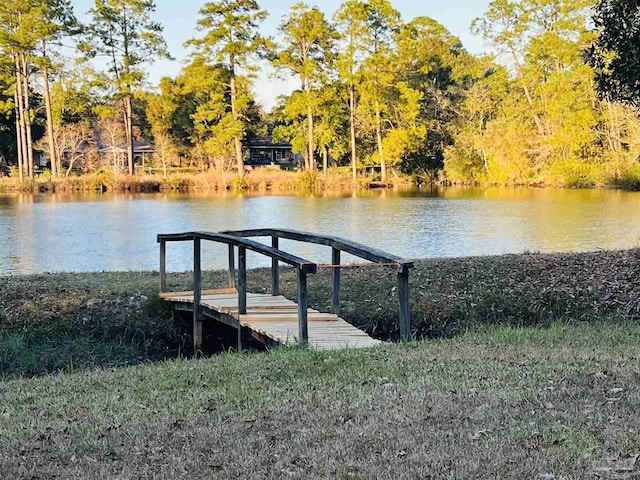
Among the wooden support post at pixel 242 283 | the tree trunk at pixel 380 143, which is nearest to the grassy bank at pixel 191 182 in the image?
the tree trunk at pixel 380 143

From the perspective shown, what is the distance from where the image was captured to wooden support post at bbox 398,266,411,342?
694 cm

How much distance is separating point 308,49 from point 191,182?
13.1m

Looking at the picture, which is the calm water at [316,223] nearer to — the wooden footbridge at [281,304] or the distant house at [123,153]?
the wooden footbridge at [281,304]

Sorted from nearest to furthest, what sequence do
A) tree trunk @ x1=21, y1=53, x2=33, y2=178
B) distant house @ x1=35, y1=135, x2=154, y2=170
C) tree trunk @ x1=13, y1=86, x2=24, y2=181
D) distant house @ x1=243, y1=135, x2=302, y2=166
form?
tree trunk @ x1=21, y1=53, x2=33, y2=178
tree trunk @ x1=13, y1=86, x2=24, y2=181
distant house @ x1=35, y1=135, x2=154, y2=170
distant house @ x1=243, y1=135, x2=302, y2=166

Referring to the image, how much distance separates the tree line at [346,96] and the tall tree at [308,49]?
0.36ft

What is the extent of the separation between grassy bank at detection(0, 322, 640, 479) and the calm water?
409 inches

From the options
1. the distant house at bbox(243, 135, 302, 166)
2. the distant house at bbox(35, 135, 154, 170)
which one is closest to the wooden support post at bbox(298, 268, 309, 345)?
the distant house at bbox(35, 135, 154, 170)

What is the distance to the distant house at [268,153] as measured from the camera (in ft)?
228

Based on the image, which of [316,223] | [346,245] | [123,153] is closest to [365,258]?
[346,245]

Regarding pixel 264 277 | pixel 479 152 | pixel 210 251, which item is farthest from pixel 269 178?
pixel 264 277

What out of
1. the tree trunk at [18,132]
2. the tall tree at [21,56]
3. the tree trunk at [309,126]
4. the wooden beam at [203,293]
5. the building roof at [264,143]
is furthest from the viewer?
the building roof at [264,143]

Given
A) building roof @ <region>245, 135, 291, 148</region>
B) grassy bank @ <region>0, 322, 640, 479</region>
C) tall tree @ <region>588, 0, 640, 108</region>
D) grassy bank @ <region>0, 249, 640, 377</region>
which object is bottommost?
grassy bank @ <region>0, 249, 640, 377</region>

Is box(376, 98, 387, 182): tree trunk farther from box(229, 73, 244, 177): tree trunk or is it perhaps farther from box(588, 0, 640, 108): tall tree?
box(588, 0, 640, 108): tall tree

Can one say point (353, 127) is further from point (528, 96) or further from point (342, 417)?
point (342, 417)
